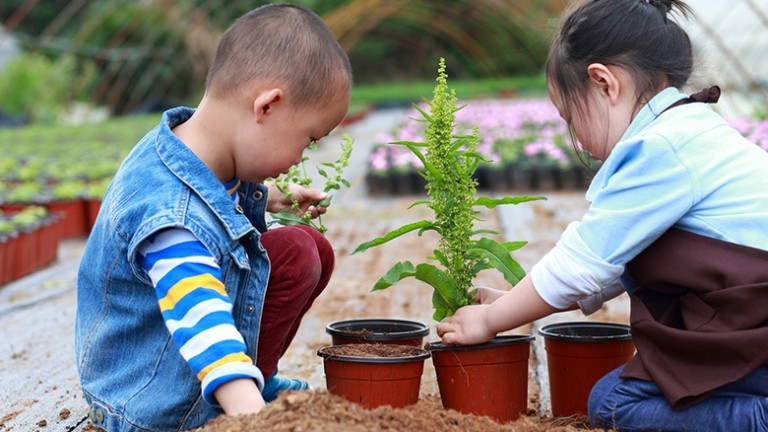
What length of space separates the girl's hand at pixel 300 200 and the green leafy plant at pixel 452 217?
0.34m

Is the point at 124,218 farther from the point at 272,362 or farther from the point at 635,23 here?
the point at 635,23

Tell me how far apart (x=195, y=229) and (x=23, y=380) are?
1312 mm

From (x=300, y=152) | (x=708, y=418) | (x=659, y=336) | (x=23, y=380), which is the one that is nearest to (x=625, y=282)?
(x=659, y=336)

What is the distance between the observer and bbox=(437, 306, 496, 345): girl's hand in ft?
6.86

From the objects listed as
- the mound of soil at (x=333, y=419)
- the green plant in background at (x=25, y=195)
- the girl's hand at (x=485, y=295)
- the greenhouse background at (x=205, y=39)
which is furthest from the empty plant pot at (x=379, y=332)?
the greenhouse background at (x=205, y=39)

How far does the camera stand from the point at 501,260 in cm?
222

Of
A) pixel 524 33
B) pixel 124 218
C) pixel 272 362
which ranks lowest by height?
pixel 272 362

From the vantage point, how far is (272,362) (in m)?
2.25

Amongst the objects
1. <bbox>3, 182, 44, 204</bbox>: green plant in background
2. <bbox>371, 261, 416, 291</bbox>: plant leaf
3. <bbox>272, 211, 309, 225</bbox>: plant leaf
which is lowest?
<bbox>3, 182, 44, 204</bbox>: green plant in background

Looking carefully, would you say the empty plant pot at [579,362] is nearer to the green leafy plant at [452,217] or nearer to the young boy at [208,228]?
the green leafy plant at [452,217]

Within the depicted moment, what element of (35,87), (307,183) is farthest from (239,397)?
(35,87)

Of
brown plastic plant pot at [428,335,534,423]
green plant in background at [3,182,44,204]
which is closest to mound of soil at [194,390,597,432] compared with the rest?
brown plastic plant pot at [428,335,534,423]

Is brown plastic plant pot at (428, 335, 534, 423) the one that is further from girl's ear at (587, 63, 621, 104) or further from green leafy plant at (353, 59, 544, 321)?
girl's ear at (587, 63, 621, 104)

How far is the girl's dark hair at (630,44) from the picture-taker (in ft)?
6.70
